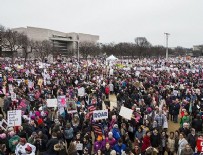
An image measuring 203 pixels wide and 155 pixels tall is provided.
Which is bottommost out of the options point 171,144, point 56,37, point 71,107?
point 171,144

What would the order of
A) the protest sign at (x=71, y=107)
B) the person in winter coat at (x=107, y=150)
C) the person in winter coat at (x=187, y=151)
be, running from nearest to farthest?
the person in winter coat at (x=187, y=151) < the person in winter coat at (x=107, y=150) < the protest sign at (x=71, y=107)

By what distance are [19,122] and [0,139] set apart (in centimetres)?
151

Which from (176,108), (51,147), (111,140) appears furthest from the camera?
(176,108)

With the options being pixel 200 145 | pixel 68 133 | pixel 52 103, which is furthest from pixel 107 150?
pixel 52 103

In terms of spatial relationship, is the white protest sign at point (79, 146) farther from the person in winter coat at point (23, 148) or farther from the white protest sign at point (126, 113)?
the white protest sign at point (126, 113)

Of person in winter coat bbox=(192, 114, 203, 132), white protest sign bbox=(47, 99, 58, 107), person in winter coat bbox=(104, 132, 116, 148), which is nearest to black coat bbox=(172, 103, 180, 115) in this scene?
person in winter coat bbox=(192, 114, 203, 132)

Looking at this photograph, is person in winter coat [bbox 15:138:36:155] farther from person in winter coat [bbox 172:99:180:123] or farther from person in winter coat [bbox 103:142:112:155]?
person in winter coat [bbox 172:99:180:123]

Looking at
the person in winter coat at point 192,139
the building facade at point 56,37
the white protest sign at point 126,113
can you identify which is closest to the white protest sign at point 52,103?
the white protest sign at point 126,113

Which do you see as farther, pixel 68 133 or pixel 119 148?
pixel 68 133

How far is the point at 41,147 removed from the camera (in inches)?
362

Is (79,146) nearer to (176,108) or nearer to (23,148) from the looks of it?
(23,148)

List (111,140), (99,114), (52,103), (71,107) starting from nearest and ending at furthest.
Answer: (111,140)
(99,114)
(71,107)
(52,103)

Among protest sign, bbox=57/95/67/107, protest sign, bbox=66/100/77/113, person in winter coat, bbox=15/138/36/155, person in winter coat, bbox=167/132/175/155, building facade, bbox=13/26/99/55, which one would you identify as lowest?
person in winter coat, bbox=167/132/175/155

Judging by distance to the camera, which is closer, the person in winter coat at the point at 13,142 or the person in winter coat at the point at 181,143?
the person in winter coat at the point at 181,143
